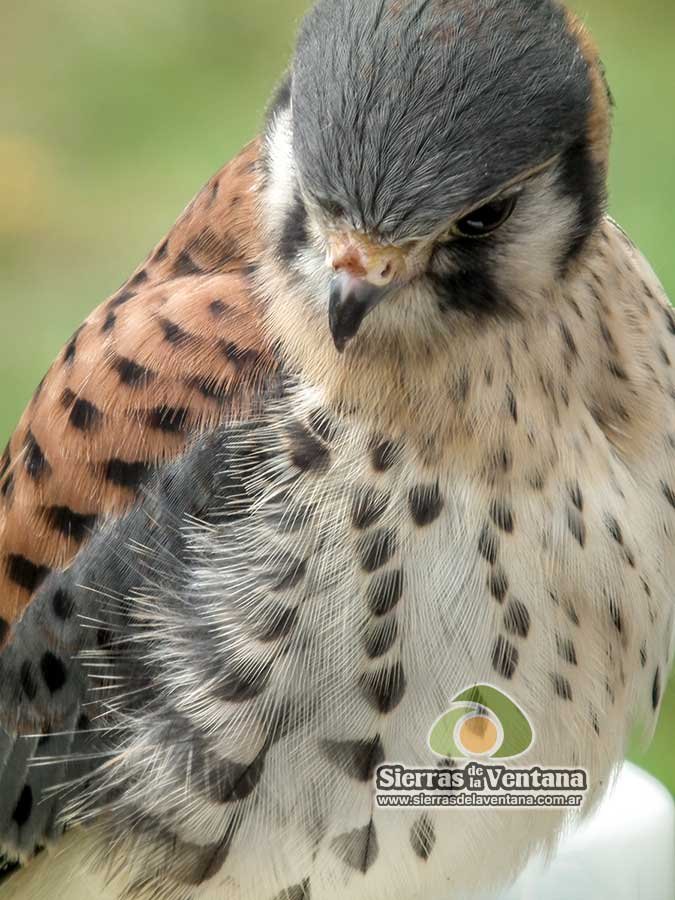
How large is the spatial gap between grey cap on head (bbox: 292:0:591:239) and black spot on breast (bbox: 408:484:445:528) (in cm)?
31

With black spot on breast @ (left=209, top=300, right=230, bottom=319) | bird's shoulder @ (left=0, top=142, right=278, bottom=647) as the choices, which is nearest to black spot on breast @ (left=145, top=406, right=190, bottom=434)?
bird's shoulder @ (left=0, top=142, right=278, bottom=647)

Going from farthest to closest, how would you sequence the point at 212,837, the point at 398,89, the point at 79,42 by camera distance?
the point at 79,42 < the point at 212,837 < the point at 398,89

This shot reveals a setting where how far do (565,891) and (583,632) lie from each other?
1.97 ft

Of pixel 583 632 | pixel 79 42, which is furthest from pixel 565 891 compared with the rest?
pixel 79 42

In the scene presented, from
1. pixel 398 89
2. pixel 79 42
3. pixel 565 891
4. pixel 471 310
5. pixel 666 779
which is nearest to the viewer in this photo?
pixel 398 89

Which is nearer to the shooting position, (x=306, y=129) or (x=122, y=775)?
(x=306, y=129)

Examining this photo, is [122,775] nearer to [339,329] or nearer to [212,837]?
[212,837]

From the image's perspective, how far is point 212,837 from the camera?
1854 mm

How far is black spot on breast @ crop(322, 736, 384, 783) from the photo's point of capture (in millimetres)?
1796

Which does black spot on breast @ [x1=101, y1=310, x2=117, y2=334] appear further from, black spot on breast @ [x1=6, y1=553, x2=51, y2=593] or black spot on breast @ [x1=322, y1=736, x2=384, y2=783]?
black spot on breast @ [x1=322, y1=736, x2=384, y2=783]

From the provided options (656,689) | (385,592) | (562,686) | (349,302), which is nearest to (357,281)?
(349,302)

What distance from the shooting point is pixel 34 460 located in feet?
6.21

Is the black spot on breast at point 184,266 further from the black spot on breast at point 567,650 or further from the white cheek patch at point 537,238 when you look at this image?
the black spot on breast at point 567,650

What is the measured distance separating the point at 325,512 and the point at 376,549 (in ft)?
0.22
